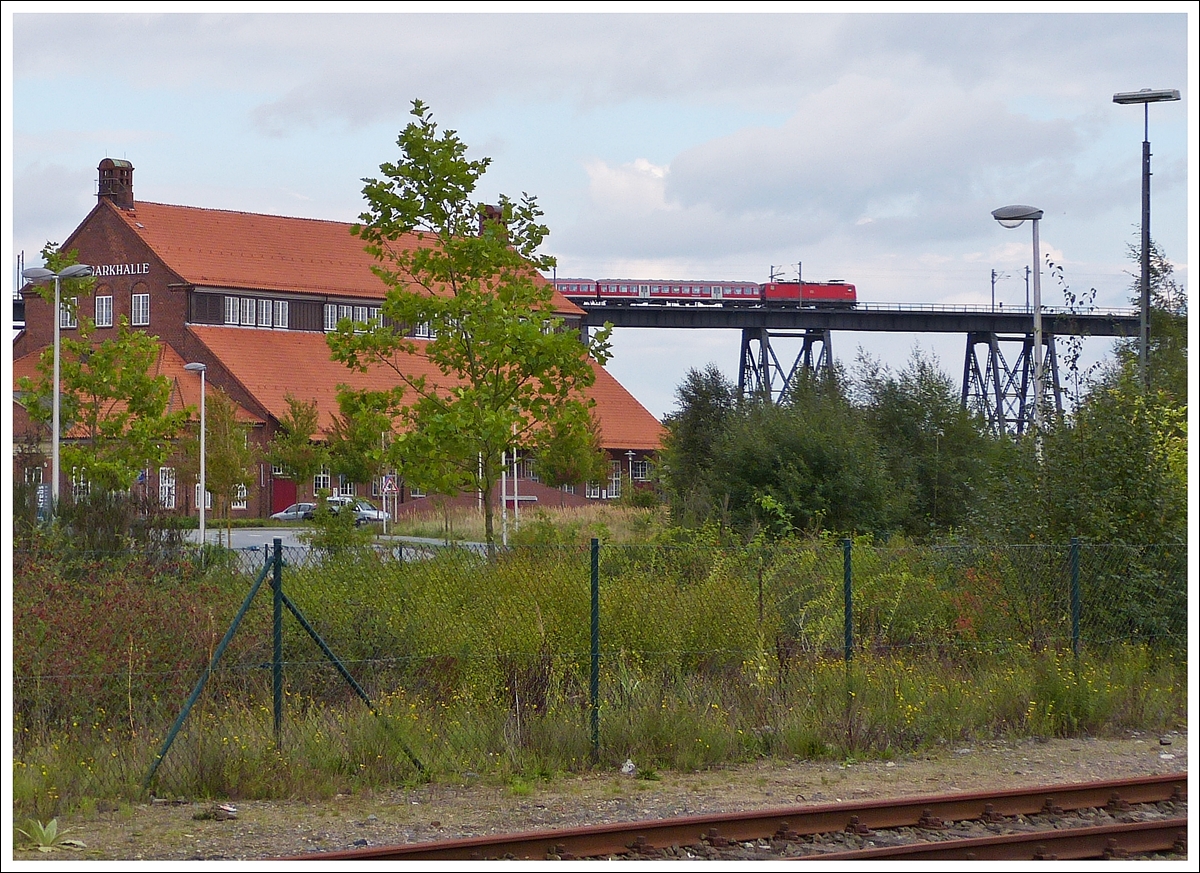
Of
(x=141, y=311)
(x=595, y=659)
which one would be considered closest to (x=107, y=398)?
(x=595, y=659)

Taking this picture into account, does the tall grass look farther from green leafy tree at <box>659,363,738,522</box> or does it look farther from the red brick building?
the red brick building

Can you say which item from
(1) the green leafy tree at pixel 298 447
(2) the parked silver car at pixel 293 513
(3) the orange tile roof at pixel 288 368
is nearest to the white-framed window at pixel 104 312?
(3) the orange tile roof at pixel 288 368

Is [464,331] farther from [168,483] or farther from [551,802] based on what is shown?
[168,483]

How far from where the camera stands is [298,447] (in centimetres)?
5134

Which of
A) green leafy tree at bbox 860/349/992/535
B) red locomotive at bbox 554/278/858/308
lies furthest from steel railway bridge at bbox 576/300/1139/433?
green leafy tree at bbox 860/349/992/535

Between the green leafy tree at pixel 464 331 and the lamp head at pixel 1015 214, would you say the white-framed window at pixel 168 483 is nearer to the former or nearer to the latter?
the green leafy tree at pixel 464 331

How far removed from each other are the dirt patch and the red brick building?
150ft

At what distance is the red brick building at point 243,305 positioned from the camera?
57.7 meters

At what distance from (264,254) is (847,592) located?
56.4 metres

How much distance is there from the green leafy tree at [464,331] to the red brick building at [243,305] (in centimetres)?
3766

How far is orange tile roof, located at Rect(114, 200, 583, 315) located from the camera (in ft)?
202

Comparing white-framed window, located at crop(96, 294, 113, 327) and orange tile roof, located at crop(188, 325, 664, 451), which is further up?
white-framed window, located at crop(96, 294, 113, 327)

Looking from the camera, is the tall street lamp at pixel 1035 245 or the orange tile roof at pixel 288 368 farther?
the orange tile roof at pixel 288 368

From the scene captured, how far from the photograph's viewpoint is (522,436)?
771 inches
